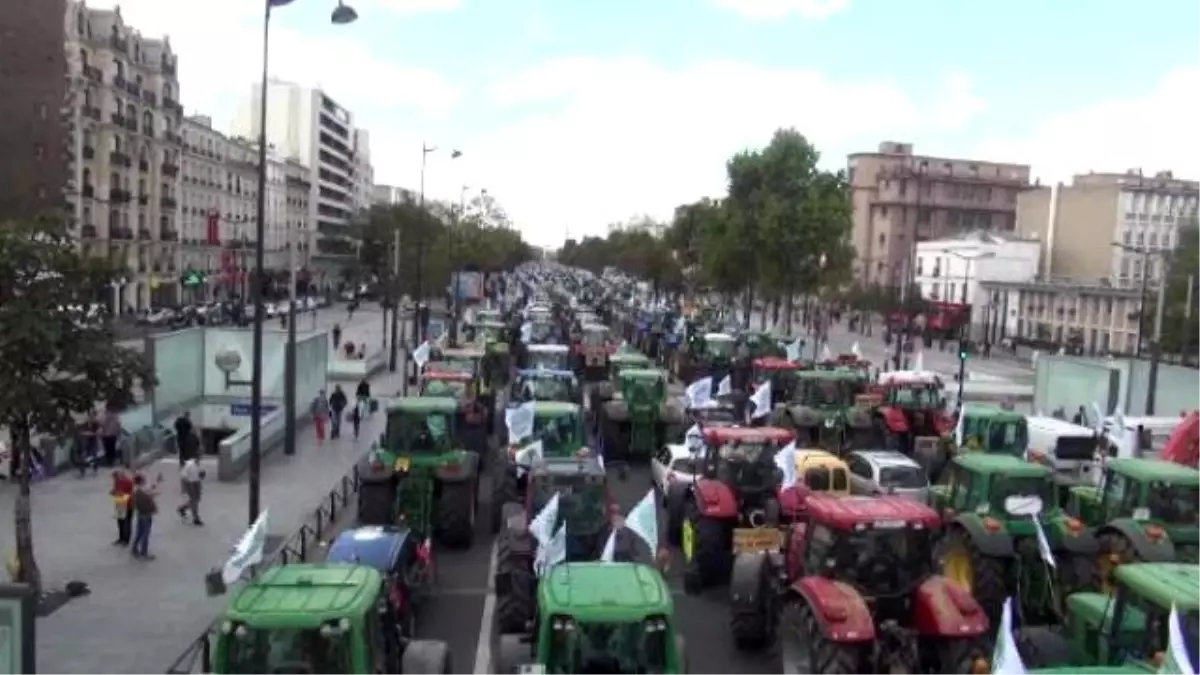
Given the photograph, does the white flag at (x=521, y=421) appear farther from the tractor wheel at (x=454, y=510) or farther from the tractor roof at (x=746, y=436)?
the tractor roof at (x=746, y=436)

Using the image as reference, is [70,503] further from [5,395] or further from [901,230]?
[901,230]

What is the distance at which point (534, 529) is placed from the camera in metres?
12.6

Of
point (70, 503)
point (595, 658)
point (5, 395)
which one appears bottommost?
point (70, 503)

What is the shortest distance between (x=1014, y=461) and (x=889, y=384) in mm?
13300

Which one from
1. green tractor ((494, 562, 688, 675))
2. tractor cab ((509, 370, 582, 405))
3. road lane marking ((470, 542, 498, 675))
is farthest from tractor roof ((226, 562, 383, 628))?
tractor cab ((509, 370, 582, 405))

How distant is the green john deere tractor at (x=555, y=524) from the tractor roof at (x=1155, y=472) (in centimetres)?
644

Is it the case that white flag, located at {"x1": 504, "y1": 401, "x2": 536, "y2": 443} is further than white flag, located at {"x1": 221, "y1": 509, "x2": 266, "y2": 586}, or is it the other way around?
white flag, located at {"x1": 504, "y1": 401, "x2": 536, "y2": 443}

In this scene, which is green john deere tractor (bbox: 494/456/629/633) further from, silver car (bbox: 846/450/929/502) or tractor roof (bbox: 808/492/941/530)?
silver car (bbox: 846/450/929/502)

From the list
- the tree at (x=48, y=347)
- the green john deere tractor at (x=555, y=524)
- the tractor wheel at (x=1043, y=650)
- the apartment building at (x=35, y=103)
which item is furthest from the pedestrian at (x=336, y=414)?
the apartment building at (x=35, y=103)

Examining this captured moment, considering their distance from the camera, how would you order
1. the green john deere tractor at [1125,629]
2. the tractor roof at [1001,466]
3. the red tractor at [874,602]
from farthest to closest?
the tractor roof at [1001,466] < the red tractor at [874,602] < the green john deere tractor at [1125,629]

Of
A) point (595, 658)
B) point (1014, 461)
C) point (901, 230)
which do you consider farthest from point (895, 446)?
point (901, 230)

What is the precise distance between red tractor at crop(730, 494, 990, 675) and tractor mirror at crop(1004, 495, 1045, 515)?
3.08 metres

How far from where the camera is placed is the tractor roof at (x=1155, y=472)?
14211mm

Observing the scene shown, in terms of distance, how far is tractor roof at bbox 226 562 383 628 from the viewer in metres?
8.82
